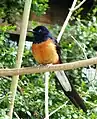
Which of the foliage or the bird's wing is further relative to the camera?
the foliage

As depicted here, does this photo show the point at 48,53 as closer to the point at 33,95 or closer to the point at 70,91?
the point at 70,91

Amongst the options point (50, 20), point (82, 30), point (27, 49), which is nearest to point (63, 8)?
point (50, 20)

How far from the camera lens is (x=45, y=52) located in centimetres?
247

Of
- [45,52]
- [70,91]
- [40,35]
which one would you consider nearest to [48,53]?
[45,52]

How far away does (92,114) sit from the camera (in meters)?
2.83

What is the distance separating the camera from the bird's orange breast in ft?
8.09

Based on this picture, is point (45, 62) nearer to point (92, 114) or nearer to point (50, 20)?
point (92, 114)

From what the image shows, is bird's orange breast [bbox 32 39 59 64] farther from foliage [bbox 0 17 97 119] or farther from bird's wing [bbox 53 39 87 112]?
foliage [bbox 0 17 97 119]

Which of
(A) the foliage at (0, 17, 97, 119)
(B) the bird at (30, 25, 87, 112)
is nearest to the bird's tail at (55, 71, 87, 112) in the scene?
(B) the bird at (30, 25, 87, 112)

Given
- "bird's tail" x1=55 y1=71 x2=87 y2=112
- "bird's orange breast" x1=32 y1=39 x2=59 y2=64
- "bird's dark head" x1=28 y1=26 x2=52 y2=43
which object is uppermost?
"bird's dark head" x1=28 y1=26 x2=52 y2=43

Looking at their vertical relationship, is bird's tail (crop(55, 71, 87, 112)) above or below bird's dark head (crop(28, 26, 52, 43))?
below

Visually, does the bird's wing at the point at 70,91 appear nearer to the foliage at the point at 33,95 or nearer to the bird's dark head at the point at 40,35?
the bird's dark head at the point at 40,35

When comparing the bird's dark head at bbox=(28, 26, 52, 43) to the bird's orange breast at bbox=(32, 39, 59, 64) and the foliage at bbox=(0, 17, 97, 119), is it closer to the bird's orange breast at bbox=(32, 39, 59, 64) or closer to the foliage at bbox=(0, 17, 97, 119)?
the bird's orange breast at bbox=(32, 39, 59, 64)

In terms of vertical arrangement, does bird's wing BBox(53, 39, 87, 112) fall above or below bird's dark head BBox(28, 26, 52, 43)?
below
